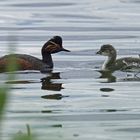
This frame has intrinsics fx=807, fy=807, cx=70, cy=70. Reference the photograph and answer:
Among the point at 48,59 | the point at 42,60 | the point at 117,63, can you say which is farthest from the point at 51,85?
the point at 42,60

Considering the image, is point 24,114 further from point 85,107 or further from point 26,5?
point 26,5

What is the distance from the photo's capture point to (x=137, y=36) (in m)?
17.3

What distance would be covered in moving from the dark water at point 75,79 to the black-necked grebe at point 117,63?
237mm

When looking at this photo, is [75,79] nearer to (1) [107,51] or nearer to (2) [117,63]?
(2) [117,63]

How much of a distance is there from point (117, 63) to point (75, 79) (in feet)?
4.96

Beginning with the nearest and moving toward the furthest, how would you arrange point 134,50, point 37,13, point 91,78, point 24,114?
1. point 24,114
2. point 91,78
3. point 134,50
4. point 37,13

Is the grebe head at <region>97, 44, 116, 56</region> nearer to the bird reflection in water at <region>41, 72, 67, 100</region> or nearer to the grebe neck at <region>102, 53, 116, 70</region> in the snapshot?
the grebe neck at <region>102, 53, 116, 70</region>

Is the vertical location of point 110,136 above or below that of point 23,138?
below

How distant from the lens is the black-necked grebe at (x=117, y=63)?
13078 millimetres

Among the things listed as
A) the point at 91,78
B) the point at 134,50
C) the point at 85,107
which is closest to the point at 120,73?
the point at 91,78

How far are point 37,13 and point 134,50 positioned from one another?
801cm

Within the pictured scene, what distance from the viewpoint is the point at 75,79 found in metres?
12.1

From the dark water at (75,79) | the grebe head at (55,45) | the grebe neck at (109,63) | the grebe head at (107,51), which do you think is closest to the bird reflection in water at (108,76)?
the dark water at (75,79)

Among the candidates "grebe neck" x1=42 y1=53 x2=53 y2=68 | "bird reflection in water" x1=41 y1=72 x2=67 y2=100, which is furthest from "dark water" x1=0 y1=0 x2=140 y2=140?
"grebe neck" x1=42 y1=53 x2=53 y2=68
